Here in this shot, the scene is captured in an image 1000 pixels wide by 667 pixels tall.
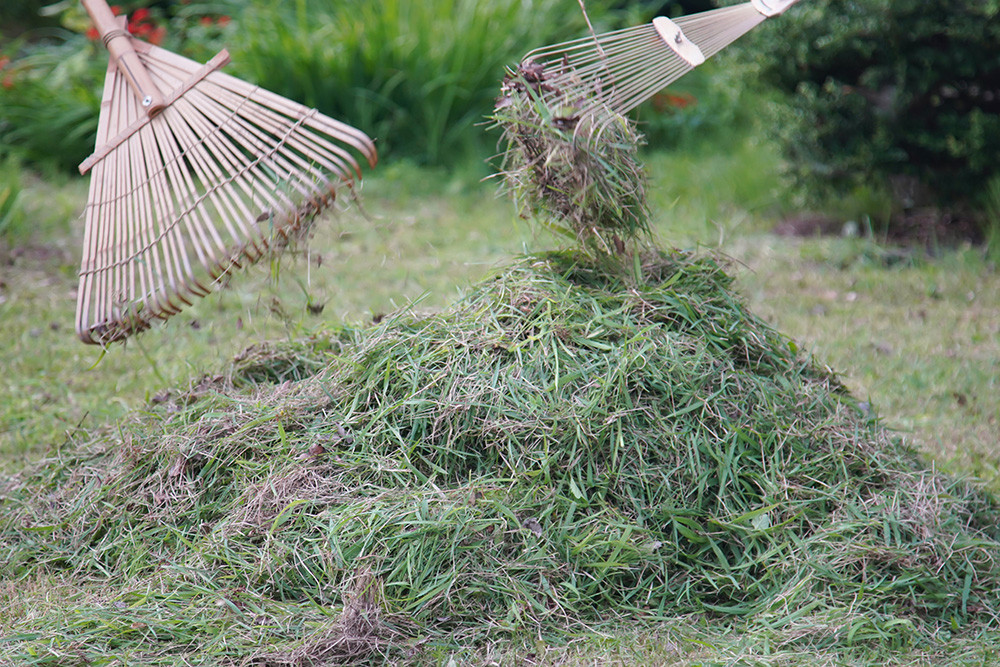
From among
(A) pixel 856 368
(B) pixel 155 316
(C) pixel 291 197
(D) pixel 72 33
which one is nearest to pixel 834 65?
(A) pixel 856 368

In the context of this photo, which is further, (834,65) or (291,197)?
(834,65)

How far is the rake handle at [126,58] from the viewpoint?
2.71 m

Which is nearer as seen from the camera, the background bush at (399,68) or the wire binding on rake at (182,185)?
the wire binding on rake at (182,185)

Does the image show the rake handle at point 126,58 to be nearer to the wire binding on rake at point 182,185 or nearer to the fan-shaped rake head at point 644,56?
the wire binding on rake at point 182,185

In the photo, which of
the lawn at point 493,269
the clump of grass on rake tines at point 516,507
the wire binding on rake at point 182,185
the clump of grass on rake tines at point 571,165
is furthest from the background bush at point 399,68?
the clump of grass on rake tines at point 516,507

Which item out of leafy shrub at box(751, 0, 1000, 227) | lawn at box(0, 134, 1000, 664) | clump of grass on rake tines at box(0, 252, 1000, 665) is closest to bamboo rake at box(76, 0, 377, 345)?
lawn at box(0, 134, 1000, 664)

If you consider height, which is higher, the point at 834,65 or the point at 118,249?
the point at 118,249

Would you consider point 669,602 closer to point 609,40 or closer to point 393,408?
point 393,408

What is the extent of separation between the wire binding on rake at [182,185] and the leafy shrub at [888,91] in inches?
136

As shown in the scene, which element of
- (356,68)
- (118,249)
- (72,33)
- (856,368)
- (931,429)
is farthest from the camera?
(72,33)

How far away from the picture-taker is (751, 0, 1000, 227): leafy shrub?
474 cm

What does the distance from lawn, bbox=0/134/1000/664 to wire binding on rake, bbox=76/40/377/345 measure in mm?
174

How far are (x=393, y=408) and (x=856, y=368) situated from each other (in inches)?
90.0

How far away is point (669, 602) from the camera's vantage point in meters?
2.20
